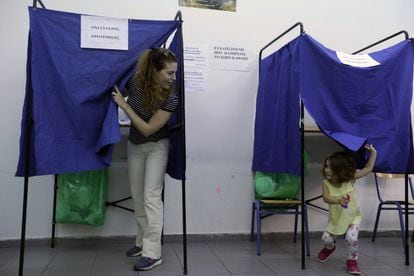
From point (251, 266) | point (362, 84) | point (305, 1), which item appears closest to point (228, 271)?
point (251, 266)

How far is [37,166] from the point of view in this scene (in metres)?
2.26

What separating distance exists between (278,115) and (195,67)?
A: 0.86 meters

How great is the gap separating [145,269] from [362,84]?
6.31ft

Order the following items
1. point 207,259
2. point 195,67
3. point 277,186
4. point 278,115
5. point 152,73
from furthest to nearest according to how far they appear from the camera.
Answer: point 195,67 < point 277,186 < point 278,115 < point 207,259 < point 152,73

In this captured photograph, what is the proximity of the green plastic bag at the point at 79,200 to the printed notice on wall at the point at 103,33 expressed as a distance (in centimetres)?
116

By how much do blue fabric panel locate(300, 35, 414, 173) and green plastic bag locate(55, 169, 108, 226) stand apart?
5.77 ft

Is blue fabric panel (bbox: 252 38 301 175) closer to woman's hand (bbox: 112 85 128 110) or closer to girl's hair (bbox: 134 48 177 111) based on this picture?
girl's hair (bbox: 134 48 177 111)

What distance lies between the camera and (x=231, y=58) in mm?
3494

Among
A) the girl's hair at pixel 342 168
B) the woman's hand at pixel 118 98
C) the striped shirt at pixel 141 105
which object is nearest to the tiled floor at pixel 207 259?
the girl's hair at pixel 342 168

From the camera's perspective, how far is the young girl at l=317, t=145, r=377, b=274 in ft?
8.84

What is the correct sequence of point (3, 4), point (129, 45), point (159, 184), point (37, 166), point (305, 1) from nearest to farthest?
point (37, 166) → point (129, 45) → point (159, 184) → point (3, 4) → point (305, 1)

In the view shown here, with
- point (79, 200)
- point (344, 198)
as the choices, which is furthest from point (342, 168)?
point (79, 200)

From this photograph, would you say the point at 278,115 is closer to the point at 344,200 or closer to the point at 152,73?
the point at 344,200

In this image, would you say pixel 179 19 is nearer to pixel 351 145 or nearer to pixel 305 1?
pixel 351 145
